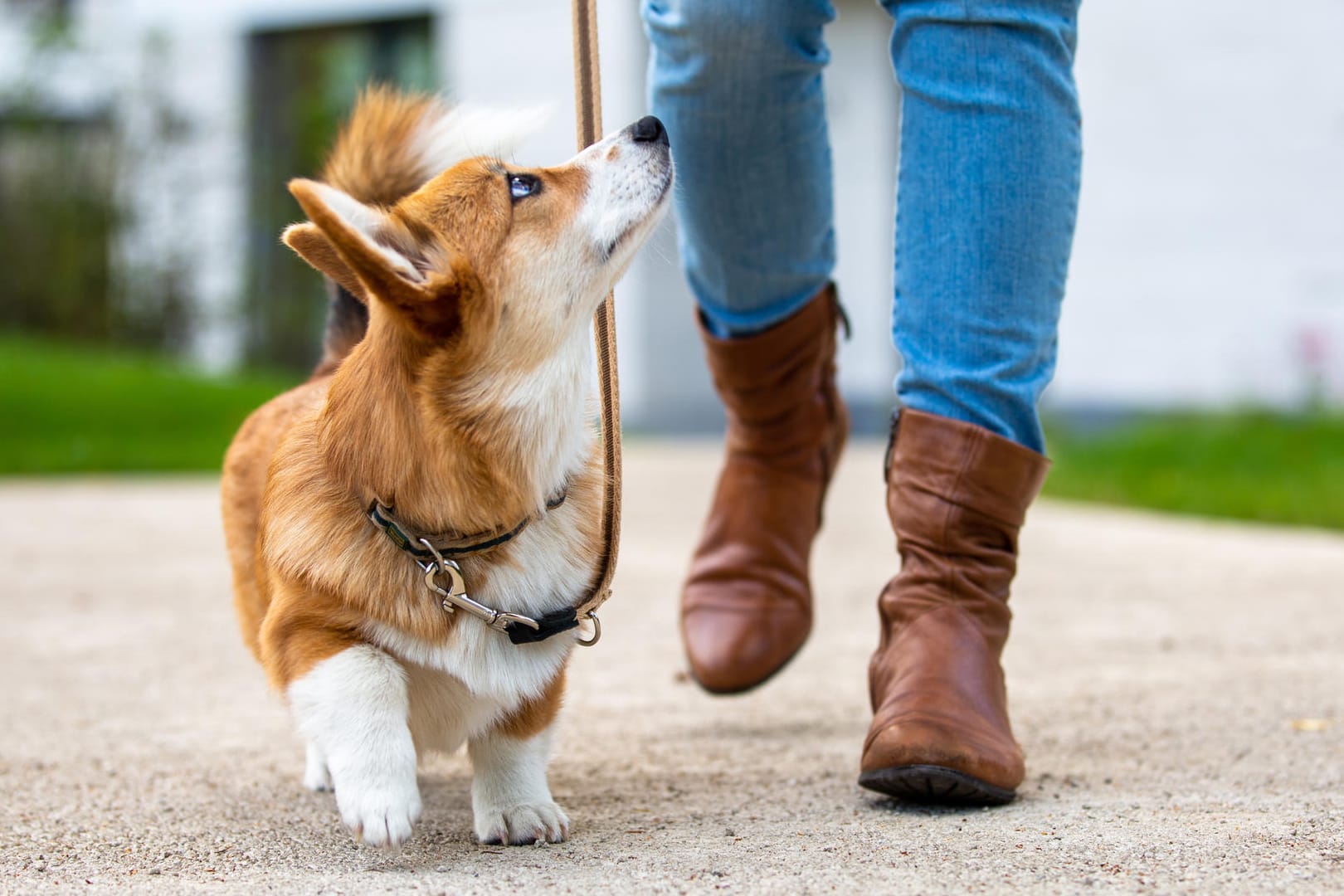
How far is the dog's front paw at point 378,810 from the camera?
1.57 meters

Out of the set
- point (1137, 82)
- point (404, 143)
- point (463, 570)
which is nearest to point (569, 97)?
point (1137, 82)

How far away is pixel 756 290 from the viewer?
237cm

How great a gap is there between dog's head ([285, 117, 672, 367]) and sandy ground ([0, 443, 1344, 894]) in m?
0.64

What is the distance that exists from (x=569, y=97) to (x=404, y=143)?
31.4 feet

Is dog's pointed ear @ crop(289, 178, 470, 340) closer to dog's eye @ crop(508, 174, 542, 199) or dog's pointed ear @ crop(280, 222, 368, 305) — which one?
dog's pointed ear @ crop(280, 222, 368, 305)

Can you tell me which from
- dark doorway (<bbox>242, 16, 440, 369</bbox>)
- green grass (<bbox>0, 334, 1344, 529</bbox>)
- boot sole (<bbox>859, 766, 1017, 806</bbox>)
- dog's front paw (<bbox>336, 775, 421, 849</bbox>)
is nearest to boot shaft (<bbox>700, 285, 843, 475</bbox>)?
boot sole (<bbox>859, 766, 1017, 806</bbox>)

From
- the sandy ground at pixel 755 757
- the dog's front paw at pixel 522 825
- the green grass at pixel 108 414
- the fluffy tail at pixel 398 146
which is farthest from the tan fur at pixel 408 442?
the green grass at pixel 108 414

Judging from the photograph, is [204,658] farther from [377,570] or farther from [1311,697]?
[1311,697]

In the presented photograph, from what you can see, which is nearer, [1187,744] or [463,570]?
[463,570]

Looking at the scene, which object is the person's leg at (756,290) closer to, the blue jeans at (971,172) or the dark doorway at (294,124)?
Answer: the blue jeans at (971,172)

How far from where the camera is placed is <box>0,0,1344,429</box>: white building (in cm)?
874

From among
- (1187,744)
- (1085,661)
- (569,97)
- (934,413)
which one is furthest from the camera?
(569,97)

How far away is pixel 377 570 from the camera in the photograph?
1.68 metres

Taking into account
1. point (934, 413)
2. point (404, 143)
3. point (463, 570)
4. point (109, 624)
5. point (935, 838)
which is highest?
point (404, 143)
